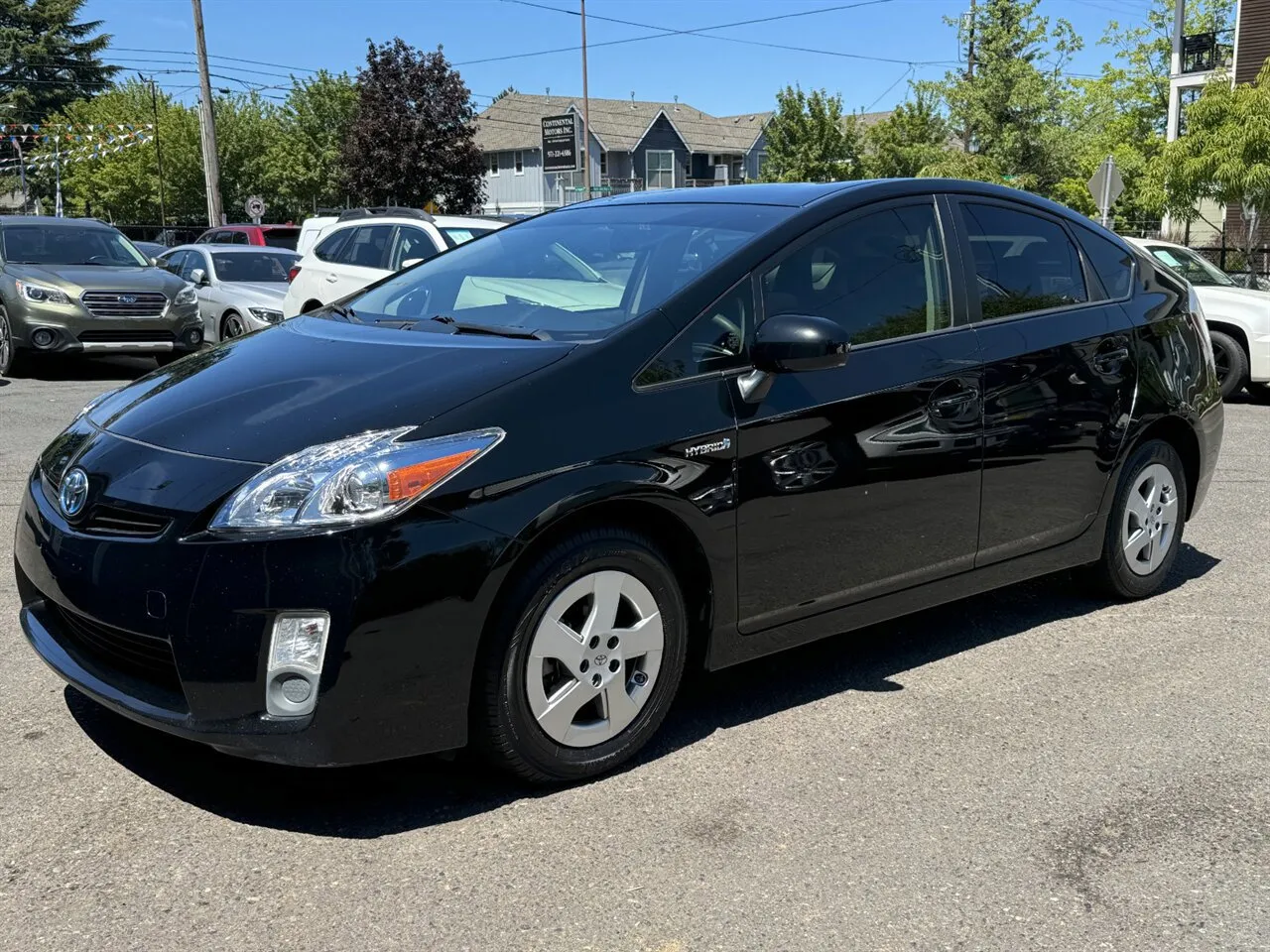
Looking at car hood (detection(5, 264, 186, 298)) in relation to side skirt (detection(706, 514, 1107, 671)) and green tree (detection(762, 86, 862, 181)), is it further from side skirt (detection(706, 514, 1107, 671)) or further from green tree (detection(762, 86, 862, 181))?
green tree (detection(762, 86, 862, 181))

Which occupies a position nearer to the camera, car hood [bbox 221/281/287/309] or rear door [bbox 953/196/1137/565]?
rear door [bbox 953/196/1137/565]

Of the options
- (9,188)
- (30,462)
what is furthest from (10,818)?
(9,188)

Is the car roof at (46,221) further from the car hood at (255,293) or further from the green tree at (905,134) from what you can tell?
the green tree at (905,134)

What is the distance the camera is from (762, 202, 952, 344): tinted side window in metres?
4.06

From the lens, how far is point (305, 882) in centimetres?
301

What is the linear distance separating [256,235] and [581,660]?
68.9 feet

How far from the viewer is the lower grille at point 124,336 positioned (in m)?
12.9

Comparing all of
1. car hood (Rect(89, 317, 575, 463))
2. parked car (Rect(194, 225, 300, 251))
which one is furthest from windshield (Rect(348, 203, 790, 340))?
parked car (Rect(194, 225, 300, 251))

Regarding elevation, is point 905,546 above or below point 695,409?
below

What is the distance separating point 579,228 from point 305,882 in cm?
257

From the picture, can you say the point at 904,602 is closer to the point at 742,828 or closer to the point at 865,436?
the point at 865,436

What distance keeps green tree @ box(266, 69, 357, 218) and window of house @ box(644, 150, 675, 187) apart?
71.1ft

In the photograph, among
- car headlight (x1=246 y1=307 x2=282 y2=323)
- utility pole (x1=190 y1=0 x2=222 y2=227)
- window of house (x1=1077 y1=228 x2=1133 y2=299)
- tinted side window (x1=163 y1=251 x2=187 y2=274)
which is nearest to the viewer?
window of house (x1=1077 y1=228 x2=1133 y2=299)

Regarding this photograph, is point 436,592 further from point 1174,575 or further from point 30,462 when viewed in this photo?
point 30,462
